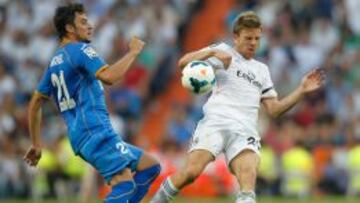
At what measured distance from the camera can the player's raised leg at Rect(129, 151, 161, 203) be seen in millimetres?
12328

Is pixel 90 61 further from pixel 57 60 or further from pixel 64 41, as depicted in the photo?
pixel 64 41

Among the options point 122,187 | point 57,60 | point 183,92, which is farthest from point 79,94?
point 183,92

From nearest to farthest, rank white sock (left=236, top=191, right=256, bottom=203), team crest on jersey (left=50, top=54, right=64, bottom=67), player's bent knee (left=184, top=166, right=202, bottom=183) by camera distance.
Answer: team crest on jersey (left=50, top=54, right=64, bottom=67) < white sock (left=236, top=191, right=256, bottom=203) < player's bent knee (left=184, top=166, right=202, bottom=183)

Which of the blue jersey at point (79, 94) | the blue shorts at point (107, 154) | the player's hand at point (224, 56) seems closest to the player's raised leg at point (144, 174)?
the blue shorts at point (107, 154)

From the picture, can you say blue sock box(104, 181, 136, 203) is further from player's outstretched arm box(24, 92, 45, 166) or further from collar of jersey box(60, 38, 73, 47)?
collar of jersey box(60, 38, 73, 47)

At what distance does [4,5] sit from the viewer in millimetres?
26156

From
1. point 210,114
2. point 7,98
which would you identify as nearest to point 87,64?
point 210,114

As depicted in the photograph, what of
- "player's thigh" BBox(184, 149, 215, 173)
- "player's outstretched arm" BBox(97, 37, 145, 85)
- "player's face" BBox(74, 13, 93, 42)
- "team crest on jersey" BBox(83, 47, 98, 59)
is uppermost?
"player's face" BBox(74, 13, 93, 42)

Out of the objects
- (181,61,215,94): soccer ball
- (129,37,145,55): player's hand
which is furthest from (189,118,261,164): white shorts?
(129,37,145,55): player's hand

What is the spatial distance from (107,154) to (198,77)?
1168mm

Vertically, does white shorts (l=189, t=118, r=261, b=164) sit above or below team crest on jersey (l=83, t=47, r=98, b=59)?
below

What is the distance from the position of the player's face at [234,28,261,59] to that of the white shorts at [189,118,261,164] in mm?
831

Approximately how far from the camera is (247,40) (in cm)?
1295

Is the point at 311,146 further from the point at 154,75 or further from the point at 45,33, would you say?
the point at 45,33
